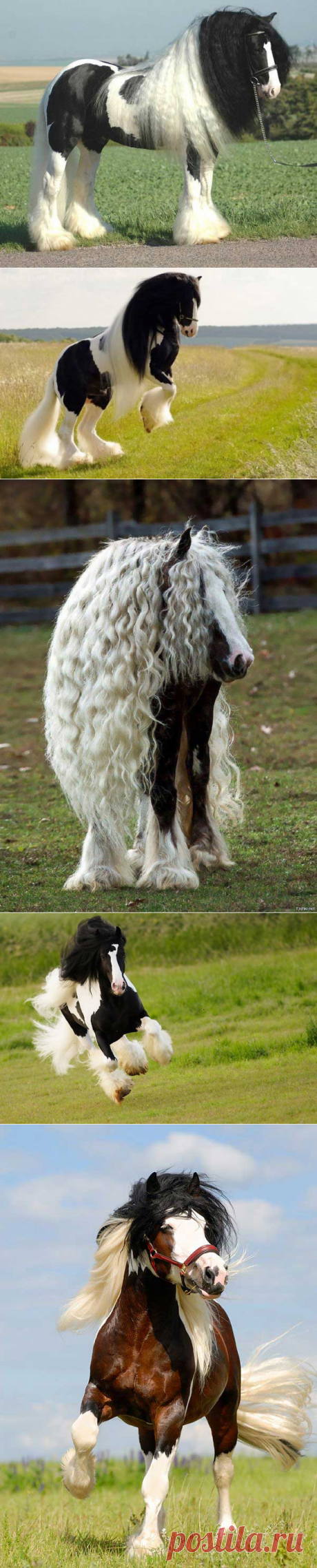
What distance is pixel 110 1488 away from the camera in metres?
4.24

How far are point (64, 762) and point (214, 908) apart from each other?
790 mm

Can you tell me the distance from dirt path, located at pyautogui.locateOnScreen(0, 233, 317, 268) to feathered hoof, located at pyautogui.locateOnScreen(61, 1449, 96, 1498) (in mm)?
4535

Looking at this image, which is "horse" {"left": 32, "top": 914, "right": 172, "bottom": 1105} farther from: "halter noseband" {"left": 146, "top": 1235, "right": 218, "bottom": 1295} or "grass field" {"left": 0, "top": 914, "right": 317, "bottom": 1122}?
"halter noseband" {"left": 146, "top": 1235, "right": 218, "bottom": 1295}

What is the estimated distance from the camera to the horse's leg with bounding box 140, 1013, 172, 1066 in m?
4.76

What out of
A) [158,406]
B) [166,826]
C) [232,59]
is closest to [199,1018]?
[166,826]

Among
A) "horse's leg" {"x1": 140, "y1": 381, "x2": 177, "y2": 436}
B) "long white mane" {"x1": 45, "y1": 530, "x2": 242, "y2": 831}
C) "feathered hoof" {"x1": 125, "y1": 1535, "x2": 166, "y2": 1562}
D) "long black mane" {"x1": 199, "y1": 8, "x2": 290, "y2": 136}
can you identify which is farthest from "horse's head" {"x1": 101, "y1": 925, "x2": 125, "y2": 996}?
"long black mane" {"x1": 199, "y1": 8, "x2": 290, "y2": 136}

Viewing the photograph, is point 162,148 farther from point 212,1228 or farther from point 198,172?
point 212,1228

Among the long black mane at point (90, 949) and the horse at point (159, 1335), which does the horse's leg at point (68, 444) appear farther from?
the horse at point (159, 1335)

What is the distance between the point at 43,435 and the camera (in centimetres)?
605

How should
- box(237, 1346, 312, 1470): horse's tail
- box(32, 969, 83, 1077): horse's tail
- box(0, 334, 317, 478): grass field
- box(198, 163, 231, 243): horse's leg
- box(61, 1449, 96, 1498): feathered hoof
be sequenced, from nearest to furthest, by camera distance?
box(61, 1449, 96, 1498): feathered hoof → box(237, 1346, 312, 1470): horse's tail → box(32, 969, 83, 1077): horse's tail → box(0, 334, 317, 478): grass field → box(198, 163, 231, 243): horse's leg

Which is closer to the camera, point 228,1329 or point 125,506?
point 228,1329

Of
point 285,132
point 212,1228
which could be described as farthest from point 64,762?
point 285,132

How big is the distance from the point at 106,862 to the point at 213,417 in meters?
1.97

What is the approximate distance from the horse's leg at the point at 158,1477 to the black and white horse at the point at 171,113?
4586 millimetres
